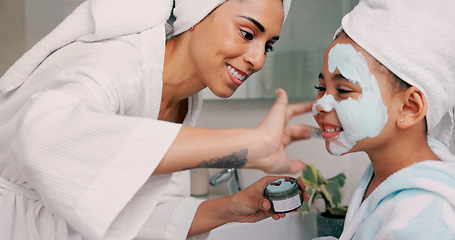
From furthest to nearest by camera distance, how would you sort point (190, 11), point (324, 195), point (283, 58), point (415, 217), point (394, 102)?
point (283, 58) → point (324, 195) → point (190, 11) → point (394, 102) → point (415, 217)

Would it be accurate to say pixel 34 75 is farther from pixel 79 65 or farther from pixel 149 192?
pixel 149 192

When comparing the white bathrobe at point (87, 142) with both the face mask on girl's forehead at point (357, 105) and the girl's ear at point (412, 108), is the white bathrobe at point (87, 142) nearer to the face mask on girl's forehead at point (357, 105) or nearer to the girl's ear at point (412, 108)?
the face mask on girl's forehead at point (357, 105)

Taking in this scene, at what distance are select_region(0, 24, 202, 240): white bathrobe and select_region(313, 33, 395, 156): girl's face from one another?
331 millimetres

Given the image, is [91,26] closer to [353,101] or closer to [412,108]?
[353,101]

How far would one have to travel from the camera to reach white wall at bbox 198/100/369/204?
161cm

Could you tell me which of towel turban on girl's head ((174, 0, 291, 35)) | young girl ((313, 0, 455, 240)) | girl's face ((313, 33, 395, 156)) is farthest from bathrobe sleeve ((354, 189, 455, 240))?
towel turban on girl's head ((174, 0, 291, 35))

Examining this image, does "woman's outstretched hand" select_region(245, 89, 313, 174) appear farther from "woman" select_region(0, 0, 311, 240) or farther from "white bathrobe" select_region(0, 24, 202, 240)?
"white bathrobe" select_region(0, 24, 202, 240)

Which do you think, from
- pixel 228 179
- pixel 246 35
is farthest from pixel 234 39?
pixel 228 179

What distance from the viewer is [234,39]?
3.09 ft

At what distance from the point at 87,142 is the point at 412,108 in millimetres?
596

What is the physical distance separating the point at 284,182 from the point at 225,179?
578mm

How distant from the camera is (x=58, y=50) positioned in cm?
89

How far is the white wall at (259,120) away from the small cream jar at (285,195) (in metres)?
0.70

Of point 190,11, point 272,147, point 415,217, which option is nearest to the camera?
point 272,147
